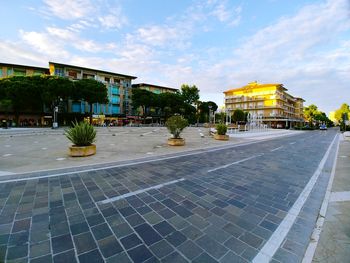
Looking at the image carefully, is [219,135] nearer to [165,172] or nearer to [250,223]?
[165,172]

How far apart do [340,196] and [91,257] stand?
5.53 metres

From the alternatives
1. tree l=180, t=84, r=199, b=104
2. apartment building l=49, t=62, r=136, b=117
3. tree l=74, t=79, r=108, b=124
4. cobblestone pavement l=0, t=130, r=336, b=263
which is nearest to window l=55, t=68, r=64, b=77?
apartment building l=49, t=62, r=136, b=117

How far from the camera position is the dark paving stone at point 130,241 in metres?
2.42

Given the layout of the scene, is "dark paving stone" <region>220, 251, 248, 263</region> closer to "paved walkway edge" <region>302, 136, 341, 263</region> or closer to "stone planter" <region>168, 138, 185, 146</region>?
"paved walkway edge" <region>302, 136, 341, 263</region>

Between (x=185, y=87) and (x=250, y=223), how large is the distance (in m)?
64.8

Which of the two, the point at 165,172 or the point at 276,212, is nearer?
the point at 276,212

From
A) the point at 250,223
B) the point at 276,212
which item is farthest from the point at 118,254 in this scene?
the point at 276,212

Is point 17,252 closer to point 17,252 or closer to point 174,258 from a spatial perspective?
point 17,252

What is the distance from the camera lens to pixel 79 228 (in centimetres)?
279

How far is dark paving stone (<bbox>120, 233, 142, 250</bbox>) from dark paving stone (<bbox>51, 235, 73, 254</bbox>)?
688mm

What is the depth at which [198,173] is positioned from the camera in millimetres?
5871

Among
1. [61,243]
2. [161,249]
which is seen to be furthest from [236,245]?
[61,243]

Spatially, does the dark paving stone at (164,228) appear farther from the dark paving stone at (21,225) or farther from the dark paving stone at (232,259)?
the dark paving stone at (21,225)

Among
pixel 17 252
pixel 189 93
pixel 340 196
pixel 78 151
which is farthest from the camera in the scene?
pixel 189 93
